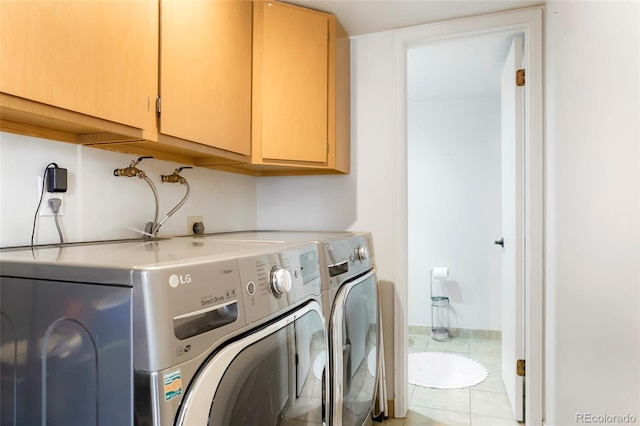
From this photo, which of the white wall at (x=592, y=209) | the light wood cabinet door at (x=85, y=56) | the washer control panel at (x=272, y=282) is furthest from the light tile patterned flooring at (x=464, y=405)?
the light wood cabinet door at (x=85, y=56)

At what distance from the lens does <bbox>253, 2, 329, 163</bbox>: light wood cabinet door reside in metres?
1.82

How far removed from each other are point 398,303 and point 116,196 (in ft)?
5.04

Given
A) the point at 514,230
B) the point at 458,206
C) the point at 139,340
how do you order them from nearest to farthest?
the point at 139,340, the point at 514,230, the point at 458,206

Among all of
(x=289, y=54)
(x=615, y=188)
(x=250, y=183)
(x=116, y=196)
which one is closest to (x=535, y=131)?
(x=615, y=188)

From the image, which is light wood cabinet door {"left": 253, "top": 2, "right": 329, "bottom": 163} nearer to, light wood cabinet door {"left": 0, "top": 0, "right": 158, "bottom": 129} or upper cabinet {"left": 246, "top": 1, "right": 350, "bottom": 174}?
upper cabinet {"left": 246, "top": 1, "right": 350, "bottom": 174}

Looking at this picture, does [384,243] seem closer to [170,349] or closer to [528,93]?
[528,93]

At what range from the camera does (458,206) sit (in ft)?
11.6

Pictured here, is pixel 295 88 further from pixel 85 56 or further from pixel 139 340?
pixel 139 340

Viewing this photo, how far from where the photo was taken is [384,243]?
7.22 feet

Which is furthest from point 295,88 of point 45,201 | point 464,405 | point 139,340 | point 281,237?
point 464,405

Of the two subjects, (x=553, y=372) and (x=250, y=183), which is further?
(x=250, y=183)

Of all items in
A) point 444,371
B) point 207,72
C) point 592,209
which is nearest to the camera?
point 592,209

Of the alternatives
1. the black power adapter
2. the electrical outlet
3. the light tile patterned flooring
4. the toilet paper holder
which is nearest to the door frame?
the light tile patterned flooring

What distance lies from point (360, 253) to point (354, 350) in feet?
1.33
